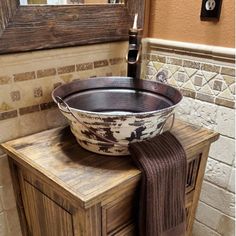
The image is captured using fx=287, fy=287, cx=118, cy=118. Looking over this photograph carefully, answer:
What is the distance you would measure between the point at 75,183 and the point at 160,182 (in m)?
0.20

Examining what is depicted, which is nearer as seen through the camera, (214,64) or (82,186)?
(82,186)

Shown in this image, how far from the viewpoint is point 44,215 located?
2.55 feet

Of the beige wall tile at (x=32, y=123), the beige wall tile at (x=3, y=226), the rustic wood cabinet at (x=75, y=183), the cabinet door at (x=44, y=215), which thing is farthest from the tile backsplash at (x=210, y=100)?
the beige wall tile at (x=3, y=226)

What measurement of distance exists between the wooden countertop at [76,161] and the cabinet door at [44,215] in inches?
3.8

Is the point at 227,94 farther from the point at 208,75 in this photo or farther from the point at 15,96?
the point at 15,96

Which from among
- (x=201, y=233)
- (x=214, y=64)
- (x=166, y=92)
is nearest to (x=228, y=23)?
(x=214, y=64)

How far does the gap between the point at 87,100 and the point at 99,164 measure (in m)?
0.24

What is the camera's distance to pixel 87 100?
872mm

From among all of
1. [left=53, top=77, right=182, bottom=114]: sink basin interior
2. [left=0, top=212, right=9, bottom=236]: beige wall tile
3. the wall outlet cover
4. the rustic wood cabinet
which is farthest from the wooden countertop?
the wall outlet cover

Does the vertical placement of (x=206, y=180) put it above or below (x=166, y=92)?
below

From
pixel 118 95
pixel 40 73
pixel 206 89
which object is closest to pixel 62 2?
pixel 40 73

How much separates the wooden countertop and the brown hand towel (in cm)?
4

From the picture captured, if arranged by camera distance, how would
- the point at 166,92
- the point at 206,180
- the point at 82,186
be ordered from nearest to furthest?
1. the point at 82,186
2. the point at 166,92
3. the point at 206,180

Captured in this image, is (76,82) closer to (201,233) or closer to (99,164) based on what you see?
(99,164)
